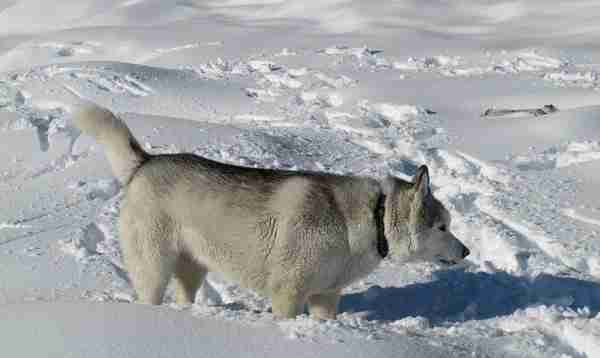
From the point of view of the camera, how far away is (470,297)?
6.17 metres

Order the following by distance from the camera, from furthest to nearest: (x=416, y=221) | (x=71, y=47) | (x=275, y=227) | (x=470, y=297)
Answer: (x=71, y=47), (x=470, y=297), (x=416, y=221), (x=275, y=227)

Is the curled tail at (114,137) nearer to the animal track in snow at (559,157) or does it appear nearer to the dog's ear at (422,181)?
the dog's ear at (422,181)

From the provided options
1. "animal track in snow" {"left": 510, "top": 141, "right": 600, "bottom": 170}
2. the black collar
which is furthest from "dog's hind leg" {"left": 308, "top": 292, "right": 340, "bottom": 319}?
"animal track in snow" {"left": 510, "top": 141, "right": 600, "bottom": 170}

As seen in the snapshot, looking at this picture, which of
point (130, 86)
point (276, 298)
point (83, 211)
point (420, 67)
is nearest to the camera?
point (276, 298)

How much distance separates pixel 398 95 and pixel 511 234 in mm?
4565

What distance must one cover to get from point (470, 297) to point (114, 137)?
2638mm

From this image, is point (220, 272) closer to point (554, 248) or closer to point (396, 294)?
point (396, 294)

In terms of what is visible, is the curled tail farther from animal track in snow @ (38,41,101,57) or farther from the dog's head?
animal track in snow @ (38,41,101,57)

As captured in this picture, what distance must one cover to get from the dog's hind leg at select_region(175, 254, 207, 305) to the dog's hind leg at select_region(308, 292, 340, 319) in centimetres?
73

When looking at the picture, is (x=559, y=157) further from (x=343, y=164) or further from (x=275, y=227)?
(x=275, y=227)

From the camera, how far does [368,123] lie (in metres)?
10.2

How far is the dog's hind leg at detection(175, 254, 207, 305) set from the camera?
5500 mm

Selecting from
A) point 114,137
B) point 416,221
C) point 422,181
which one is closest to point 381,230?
point 416,221

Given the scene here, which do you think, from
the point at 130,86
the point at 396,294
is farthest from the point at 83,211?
the point at 130,86
